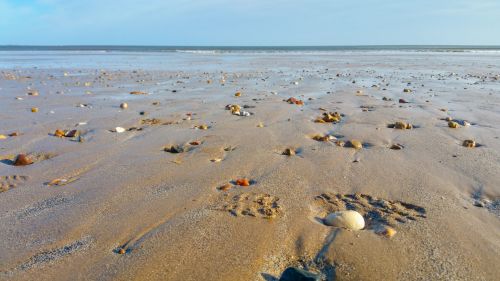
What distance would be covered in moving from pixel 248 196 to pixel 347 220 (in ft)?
2.30

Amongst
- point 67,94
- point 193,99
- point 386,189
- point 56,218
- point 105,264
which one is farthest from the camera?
point 67,94

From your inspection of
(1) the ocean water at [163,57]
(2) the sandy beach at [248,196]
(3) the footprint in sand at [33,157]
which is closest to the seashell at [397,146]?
(2) the sandy beach at [248,196]

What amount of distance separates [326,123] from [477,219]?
272 cm

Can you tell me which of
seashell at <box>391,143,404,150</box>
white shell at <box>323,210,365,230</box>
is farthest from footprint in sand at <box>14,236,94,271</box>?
seashell at <box>391,143,404,150</box>

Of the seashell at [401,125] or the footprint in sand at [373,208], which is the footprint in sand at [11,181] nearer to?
the footprint in sand at [373,208]

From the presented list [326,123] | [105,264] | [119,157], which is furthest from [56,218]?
[326,123]

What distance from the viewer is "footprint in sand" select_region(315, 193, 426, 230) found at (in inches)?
94.3

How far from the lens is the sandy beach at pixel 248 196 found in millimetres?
1938

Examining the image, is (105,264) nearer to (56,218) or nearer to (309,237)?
(56,218)

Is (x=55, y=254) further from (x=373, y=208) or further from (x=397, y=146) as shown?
(x=397, y=146)

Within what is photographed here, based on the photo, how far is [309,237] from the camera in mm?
2182

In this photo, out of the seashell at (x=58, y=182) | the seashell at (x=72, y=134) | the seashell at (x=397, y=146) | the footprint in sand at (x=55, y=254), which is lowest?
the seashell at (x=72, y=134)

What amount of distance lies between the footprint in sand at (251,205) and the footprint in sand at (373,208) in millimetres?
300

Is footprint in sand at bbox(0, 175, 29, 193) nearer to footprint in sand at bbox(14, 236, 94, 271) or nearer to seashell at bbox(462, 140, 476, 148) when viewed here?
footprint in sand at bbox(14, 236, 94, 271)
